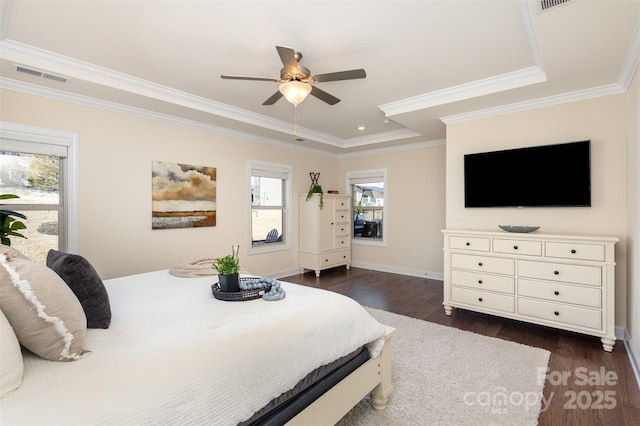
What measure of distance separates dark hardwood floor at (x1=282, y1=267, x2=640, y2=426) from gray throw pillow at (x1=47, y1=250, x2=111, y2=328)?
2.47 m

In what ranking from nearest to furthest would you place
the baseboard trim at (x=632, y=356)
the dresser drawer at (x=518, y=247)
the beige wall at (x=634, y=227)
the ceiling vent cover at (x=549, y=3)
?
the ceiling vent cover at (x=549, y=3) → the baseboard trim at (x=632, y=356) → the beige wall at (x=634, y=227) → the dresser drawer at (x=518, y=247)

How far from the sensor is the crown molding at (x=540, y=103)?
9.76ft

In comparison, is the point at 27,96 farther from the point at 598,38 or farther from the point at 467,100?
the point at 598,38

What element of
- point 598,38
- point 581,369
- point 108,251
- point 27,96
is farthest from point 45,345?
point 598,38

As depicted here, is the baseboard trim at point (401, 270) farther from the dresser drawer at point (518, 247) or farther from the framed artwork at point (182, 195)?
the framed artwork at point (182, 195)

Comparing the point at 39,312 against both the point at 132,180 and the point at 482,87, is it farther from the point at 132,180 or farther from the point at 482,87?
the point at 482,87

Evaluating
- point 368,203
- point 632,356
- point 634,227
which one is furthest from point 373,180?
point 632,356

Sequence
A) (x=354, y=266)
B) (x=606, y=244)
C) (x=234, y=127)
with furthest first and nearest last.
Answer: (x=354, y=266) → (x=234, y=127) → (x=606, y=244)

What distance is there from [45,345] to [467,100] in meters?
3.81

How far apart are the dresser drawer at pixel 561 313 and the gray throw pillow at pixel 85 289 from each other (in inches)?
137

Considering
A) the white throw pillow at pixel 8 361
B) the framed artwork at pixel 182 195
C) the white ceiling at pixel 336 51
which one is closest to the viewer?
the white throw pillow at pixel 8 361

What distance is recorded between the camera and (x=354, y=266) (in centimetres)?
638

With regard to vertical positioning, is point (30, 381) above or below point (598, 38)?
below

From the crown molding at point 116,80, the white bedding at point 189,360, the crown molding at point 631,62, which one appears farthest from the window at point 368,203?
the white bedding at point 189,360
